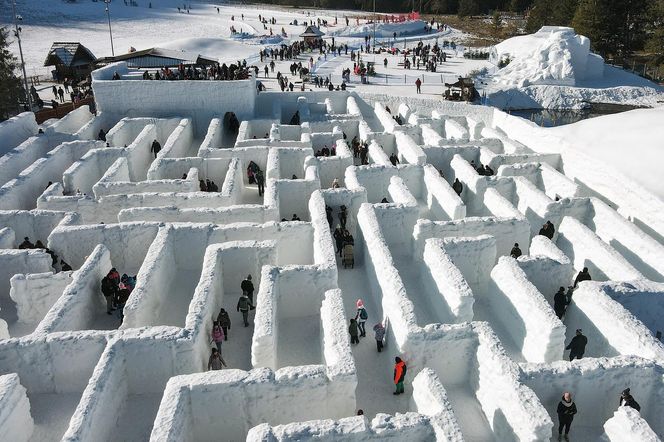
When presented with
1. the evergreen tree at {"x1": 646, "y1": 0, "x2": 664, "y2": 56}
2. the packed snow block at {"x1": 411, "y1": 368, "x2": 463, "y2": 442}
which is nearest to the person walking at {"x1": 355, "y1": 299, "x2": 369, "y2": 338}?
the packed snow block at {"x1": 411, "y1": 368, "x2": 463, "y2": 442}

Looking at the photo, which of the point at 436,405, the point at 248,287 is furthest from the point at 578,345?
the point at 248,287

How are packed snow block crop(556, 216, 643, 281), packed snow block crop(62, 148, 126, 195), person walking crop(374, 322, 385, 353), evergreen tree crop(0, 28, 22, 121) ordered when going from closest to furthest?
1. person walking crop(374, 322, 385, 353)
2. packed snow block crop(556, 216, 643, 281)
3. packed snow block crop(62, 148, 126, 195)
4. evergreen tree crop(0, 28, 22, 121)

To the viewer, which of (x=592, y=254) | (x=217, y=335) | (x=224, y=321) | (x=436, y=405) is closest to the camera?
(x=436, y=405)

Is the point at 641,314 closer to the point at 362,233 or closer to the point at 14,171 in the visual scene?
the point at 362,233

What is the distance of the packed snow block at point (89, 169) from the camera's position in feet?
58.1

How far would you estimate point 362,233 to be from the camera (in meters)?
14.6

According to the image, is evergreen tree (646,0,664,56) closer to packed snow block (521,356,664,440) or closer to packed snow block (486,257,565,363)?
packed snow block (486,257,565,363)

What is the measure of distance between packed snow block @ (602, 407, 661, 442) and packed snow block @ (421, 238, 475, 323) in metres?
3.27

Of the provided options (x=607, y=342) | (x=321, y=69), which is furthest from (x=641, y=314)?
(x=321, y=69)

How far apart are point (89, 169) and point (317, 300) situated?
11.3 meters

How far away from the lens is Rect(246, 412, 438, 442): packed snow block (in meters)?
7.88

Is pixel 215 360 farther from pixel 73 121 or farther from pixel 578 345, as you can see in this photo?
pixel 73 121

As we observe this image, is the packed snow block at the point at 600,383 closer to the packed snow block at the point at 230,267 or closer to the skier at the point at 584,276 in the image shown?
the skier at the point at 584,276

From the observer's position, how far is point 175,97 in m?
24.8
